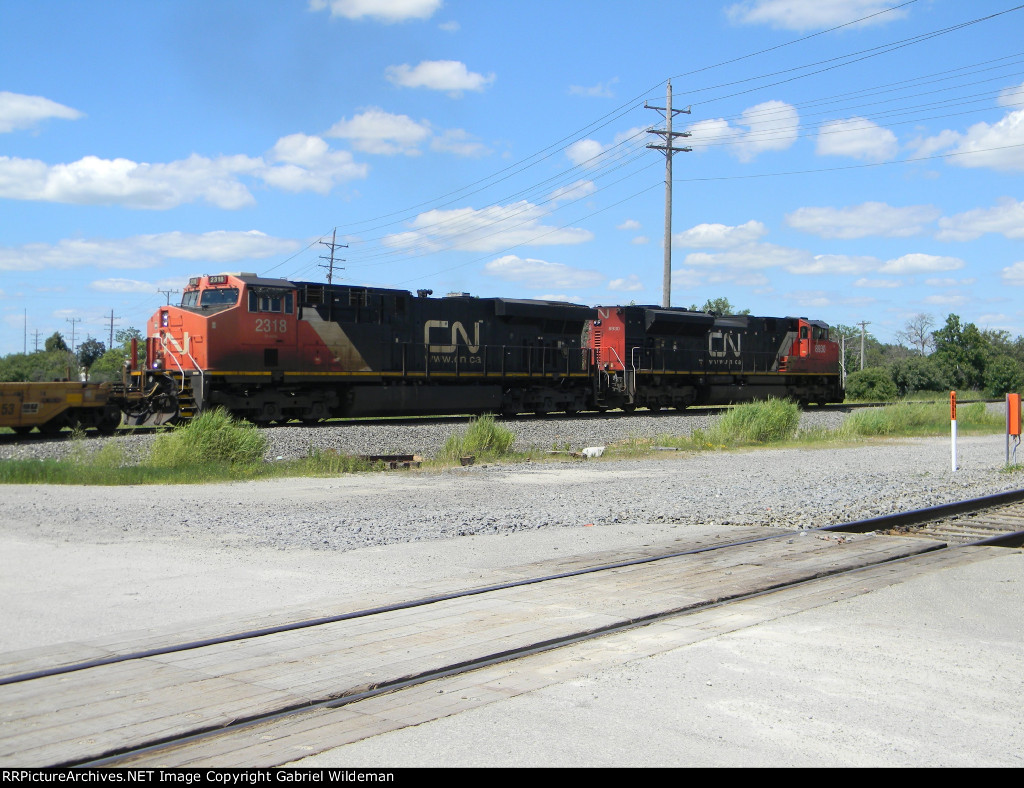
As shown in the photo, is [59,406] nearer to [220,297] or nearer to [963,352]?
[220,297]

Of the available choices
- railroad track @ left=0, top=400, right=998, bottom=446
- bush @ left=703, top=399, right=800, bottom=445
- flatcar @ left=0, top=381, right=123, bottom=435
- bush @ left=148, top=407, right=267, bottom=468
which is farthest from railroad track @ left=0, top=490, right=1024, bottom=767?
flatcar @ left=0, top=381, right=123, bottom=435

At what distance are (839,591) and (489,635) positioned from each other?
2.66 m

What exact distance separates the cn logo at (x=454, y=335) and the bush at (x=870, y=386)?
33.8 metres

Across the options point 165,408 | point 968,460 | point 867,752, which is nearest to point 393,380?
point 165,408

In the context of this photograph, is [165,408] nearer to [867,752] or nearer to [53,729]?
[53,729]

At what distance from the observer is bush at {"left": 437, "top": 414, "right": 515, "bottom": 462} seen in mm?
16894

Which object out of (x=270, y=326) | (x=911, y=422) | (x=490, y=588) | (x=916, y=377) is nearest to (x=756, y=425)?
(x=911, y=422)

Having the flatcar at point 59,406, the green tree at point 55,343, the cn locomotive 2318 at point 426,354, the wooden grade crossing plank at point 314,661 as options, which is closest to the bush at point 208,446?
the flatcar at point 59,406

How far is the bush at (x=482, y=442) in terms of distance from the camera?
1689 cm

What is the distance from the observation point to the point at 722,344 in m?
32.5

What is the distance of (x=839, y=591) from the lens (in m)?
6.18

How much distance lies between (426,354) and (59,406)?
30.0ft

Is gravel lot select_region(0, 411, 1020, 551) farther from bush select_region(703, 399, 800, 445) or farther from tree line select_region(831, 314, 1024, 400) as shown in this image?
tree line select_region(831, 314, 1024, 400)

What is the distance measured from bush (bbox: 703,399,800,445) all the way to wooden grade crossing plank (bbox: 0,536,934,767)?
14.2m
